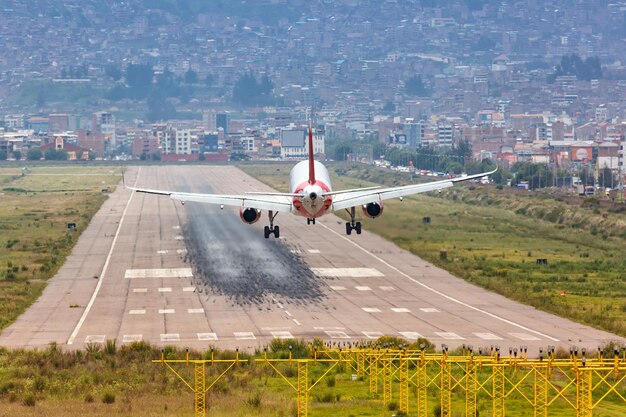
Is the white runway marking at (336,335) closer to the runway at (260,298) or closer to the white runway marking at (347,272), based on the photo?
the runway at (260,298)

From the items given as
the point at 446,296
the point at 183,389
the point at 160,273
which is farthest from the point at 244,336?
the point at 160,273

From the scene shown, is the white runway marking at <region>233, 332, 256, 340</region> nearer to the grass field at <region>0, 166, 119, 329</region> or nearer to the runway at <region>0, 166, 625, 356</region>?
the runway at <region>0, 166, 625, 356</region>

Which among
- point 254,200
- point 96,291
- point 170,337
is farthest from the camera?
point 254,200

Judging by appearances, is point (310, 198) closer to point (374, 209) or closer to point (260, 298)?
point (374, 209)

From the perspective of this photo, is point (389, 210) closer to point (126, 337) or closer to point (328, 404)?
point (126, 337)

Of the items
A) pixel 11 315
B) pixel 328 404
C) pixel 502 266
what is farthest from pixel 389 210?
pixel 328 404

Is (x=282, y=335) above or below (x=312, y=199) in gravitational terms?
below
